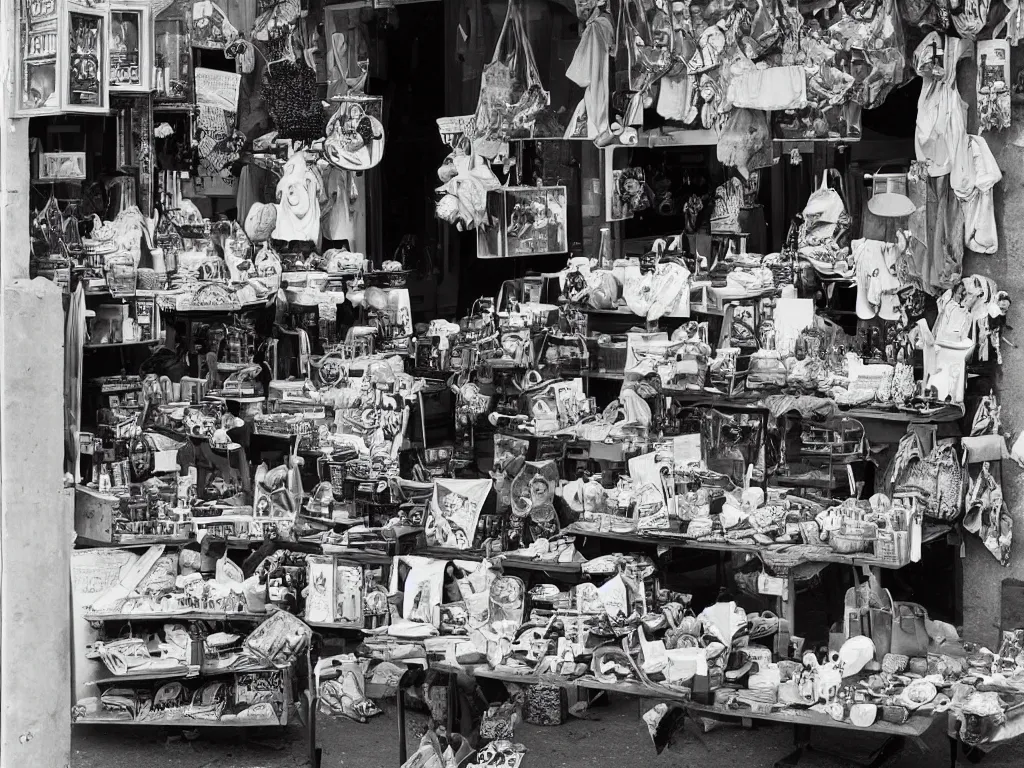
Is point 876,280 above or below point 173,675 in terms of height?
above

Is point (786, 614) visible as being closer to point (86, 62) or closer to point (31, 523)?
point (31, 523)

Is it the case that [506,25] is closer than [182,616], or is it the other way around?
[182,616]

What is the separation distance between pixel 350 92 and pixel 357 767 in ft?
12.2

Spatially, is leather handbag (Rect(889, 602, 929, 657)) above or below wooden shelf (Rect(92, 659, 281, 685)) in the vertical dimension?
above

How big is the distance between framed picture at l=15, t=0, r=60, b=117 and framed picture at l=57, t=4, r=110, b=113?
8cm

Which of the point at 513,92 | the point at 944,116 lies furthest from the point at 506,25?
the point at 944,116

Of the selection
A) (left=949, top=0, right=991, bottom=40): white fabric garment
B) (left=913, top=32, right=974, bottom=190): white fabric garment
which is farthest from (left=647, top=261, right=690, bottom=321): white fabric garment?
(left=949, top=0, right=991, bottom=40): white fabric garment

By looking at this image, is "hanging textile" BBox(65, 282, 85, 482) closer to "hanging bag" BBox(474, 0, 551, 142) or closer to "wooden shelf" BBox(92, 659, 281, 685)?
"wooden shelf" BBox(92, 659, 281, 685)

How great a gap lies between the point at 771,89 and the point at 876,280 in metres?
1.10

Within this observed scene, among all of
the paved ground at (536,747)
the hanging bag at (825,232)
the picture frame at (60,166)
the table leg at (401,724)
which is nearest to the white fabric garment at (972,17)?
the hanging bag at (825,232)

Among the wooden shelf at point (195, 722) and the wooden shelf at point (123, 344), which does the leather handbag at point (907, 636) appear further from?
the wooden shelf at point (123, 344)

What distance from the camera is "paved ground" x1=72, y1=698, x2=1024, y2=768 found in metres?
8.05

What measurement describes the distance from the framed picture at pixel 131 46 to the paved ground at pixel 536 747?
127 inches

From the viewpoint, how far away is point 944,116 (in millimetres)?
8211
